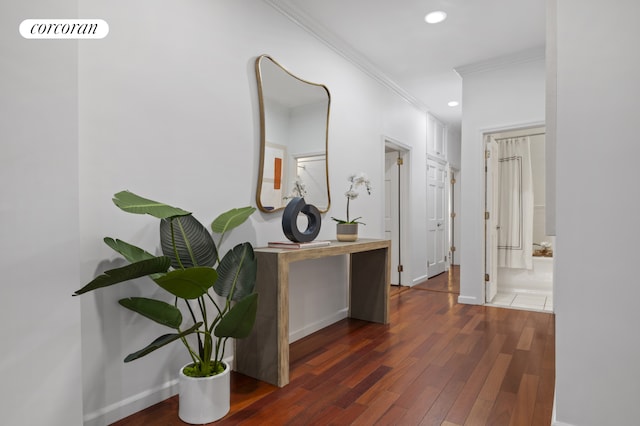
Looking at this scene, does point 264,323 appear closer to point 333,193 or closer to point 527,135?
point 333,193

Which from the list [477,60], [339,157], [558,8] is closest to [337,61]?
[339,157]

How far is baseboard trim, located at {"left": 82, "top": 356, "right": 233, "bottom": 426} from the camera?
1.70 meters

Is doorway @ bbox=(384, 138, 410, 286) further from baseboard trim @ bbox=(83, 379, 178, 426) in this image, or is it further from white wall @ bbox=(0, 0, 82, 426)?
white wall @ bbox=(0, 0, 82, 426)

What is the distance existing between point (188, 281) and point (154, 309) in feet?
1.04

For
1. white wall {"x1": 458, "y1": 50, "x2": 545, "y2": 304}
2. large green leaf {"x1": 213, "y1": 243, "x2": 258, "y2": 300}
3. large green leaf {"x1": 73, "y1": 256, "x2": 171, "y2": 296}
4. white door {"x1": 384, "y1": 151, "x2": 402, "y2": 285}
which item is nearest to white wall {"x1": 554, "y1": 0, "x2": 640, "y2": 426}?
large green leaf {"x1": 213, "y1": 243, "x2": 258, "y2": 300}

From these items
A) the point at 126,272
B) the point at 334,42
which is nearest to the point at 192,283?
the point at 126,272

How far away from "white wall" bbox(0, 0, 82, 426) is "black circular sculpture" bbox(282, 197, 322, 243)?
1298 millimetres

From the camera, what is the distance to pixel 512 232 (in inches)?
188

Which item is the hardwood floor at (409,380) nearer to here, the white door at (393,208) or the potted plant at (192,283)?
the potted plant at (192,283)

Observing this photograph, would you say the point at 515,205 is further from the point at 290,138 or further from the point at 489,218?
the point at 290,138

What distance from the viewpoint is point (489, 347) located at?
2.79 m

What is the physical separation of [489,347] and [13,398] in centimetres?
288

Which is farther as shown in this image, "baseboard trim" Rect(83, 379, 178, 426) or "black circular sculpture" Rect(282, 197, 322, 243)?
"black circular sculpture" Rect(282, 197, 322, 243)

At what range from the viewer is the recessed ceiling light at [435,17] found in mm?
3014
